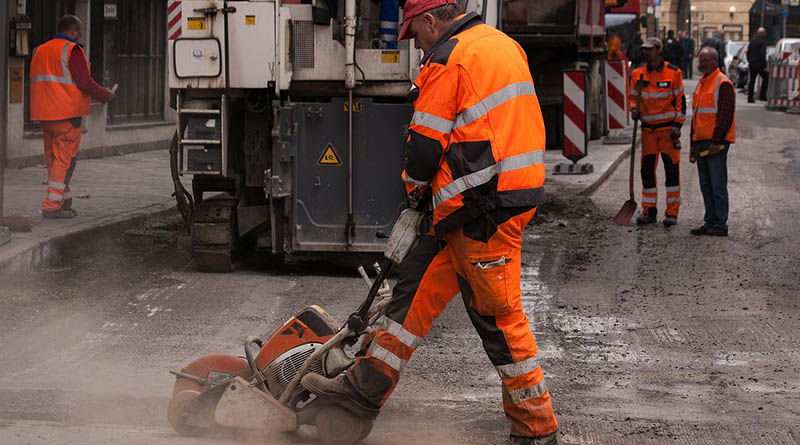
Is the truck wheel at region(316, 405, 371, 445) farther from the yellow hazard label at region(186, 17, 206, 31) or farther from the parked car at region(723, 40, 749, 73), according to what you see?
the parked car at region(723, 40, 749, 73)

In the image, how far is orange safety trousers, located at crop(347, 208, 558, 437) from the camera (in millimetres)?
4457

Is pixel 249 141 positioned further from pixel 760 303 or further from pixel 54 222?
pixel 760 303

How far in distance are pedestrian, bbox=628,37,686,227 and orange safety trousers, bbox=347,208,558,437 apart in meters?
7.04

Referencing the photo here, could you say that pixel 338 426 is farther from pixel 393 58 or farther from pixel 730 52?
pixel 730 52

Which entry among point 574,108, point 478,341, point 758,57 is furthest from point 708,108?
point 758,57

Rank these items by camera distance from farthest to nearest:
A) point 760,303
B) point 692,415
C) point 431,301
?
point 760,303 → point 692,415 → point 431,301

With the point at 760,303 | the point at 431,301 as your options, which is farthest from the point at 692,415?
the point at 760,303

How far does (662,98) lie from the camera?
447 inches

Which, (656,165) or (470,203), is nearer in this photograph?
(470,203)

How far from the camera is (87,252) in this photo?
9195 millimetres

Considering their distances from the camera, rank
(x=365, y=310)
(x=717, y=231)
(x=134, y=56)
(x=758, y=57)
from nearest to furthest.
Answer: (x=365, y=310) → (x=717, y=231) → (x=134, y=56) → (x=758, y=57)

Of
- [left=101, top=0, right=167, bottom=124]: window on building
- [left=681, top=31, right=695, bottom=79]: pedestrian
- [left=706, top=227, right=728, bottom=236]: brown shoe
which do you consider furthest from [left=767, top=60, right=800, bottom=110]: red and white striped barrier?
[left=706, top=227, right=728, bottom=236]: brown shoe

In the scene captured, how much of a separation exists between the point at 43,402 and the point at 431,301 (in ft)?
6.35

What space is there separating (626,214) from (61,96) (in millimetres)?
5546
